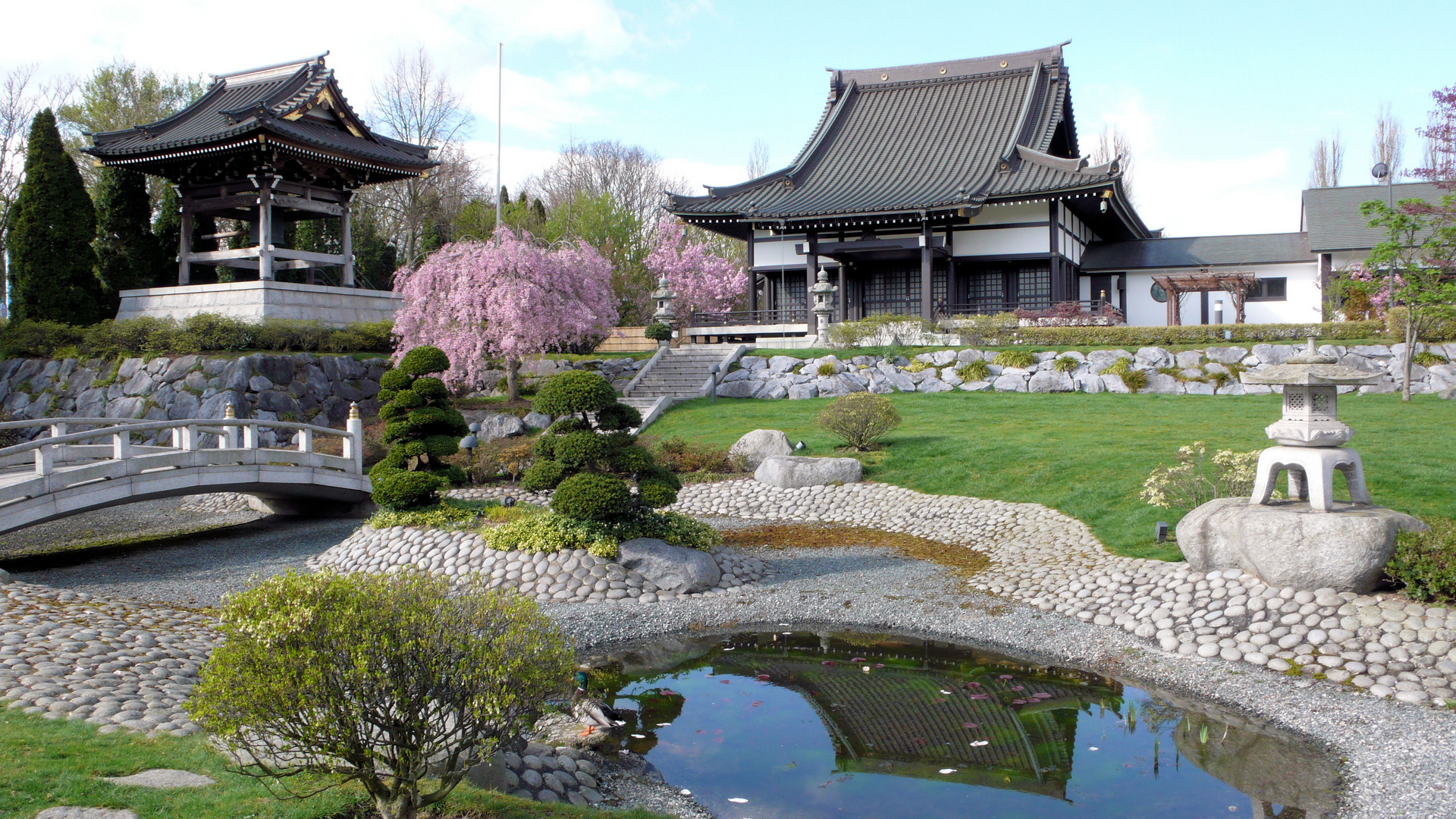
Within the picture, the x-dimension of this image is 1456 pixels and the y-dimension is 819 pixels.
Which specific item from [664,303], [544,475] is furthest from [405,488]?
[664,303]

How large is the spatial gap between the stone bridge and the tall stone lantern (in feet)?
46.2

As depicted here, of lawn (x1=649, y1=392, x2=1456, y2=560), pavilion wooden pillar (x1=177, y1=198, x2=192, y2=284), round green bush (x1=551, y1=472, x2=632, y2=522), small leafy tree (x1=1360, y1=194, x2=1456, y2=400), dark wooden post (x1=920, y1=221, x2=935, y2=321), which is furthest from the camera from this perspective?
dark wooden post (x1=920, y1=221, x2=935, y2=321)

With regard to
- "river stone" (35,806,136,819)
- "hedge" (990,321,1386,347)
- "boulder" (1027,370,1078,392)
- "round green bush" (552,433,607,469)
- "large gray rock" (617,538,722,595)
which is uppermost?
"hedge" (990,321,1386,347)

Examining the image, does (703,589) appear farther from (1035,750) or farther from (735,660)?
(1035,750)

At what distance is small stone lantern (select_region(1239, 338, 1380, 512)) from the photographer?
343 inches

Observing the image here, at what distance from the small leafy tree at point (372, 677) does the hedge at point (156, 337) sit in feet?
65.5

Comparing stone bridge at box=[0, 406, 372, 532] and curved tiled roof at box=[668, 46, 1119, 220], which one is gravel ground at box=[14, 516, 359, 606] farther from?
curved tiled roof at box=[668, 46, 1119, 220]

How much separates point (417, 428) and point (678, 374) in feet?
39.3

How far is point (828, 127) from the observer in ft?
106

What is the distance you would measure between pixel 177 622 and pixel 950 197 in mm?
22381

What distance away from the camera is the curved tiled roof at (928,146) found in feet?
87.8

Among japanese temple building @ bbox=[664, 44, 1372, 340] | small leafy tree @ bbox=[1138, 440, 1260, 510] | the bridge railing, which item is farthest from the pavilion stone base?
small leafy tree @ bbox=[1138, 440, 1260, 510]

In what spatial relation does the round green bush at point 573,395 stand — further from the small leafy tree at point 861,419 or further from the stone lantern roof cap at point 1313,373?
the stone lantern roof cap at point 1313,373

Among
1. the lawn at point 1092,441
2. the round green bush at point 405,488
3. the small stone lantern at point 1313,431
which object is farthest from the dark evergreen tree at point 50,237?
the small stone lantern at point 1313,431
